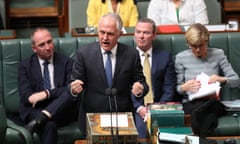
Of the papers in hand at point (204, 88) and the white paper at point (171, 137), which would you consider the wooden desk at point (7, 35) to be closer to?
the papers in hand at point (204, 88)

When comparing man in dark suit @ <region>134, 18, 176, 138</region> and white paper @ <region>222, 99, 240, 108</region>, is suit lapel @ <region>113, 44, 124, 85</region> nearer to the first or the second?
man in dark suit @ <region>134, 18, 176, 138</region>

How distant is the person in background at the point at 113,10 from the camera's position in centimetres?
567

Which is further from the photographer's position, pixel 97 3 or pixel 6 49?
pixel 97 3

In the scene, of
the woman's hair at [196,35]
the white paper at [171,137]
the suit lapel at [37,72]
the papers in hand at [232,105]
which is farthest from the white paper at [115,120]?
the papers in hand at [232,105]

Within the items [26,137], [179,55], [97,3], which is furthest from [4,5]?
[26,137]

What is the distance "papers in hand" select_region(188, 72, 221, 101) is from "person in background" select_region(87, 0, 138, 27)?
140 cm

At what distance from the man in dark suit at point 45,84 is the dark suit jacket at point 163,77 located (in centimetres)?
63

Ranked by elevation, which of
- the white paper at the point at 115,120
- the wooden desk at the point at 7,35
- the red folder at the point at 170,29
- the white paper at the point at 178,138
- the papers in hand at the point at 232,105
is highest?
the red folder at the point at 170,29

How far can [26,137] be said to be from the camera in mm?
3682

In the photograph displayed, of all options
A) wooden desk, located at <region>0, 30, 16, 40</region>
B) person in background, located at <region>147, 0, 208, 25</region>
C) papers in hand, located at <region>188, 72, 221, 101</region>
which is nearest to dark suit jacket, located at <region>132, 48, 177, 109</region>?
papers in hand, located at <region>188, 72, 221, 101</region>

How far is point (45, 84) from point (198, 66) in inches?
45.8

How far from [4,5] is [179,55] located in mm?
2523

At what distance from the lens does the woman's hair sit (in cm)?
443

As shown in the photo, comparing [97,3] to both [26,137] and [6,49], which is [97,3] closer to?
[6,49]
